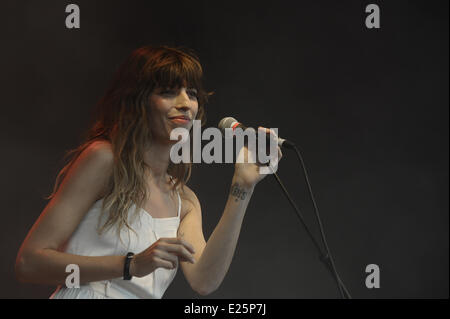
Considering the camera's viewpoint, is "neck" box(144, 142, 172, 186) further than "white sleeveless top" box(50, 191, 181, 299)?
Yes

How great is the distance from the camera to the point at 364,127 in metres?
2.93

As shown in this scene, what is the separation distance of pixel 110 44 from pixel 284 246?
4.63 ft

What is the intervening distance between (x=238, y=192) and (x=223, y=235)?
0.50ft

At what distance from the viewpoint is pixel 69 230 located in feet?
5.02

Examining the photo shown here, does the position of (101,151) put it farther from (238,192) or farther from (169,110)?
(238,192)

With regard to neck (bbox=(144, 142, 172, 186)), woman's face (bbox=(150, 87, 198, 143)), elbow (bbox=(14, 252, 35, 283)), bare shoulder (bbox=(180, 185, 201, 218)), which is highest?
woman's face (bbox=(150, 87, 198, 143))

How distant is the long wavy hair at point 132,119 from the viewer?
5.28 ft

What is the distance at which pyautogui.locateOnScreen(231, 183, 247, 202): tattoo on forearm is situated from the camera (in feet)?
5.13

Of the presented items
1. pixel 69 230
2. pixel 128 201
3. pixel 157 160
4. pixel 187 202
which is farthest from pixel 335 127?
pixel 69 230

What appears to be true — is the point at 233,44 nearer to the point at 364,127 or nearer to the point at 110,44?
the point at 110,44

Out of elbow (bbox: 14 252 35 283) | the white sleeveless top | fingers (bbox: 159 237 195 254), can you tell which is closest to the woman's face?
the white sleeveless top

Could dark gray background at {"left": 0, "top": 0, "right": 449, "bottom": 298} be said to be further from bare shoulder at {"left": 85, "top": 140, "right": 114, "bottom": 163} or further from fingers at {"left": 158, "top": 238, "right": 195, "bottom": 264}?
fingers at {"left": 158, "top": 238, "right": 195, "bottom": 264}
